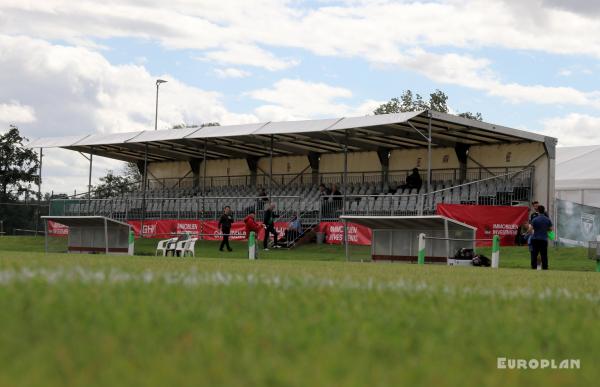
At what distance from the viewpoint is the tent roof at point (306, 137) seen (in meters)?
36.1

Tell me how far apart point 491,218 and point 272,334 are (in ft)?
95.8

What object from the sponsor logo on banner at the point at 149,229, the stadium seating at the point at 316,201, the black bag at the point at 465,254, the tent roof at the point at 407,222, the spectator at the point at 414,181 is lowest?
the black bag at the point at 465,254

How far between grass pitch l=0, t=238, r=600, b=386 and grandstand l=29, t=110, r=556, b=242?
86.9ft

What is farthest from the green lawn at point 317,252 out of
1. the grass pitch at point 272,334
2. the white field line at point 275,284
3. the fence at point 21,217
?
the grass pitch at point 272,334

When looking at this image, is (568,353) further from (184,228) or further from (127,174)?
(127,174)

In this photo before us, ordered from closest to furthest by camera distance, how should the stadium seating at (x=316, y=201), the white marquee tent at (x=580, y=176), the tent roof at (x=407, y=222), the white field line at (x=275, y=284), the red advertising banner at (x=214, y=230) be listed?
1. the white field line at (x=275, y=284)
2. the tent roof at (x=407, y=222)
3. the red advertising banner at (x=214, y=230)
4. the stadium seating at (x=316, y=201)
5. the white marquee tent at (x=580, y=176)

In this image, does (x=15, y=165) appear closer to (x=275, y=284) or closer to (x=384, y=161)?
(x=384, y=161)

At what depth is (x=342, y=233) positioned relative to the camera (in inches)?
1452

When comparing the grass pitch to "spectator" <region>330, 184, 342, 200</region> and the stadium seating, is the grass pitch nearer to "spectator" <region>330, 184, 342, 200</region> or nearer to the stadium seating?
the stadium seating

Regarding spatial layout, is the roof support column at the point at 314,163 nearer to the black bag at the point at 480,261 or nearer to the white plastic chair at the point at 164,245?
the white plastic chair at the point at 164,245

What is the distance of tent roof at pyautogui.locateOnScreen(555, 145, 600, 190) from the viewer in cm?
3788

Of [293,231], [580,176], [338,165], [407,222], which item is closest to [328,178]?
[338,165]

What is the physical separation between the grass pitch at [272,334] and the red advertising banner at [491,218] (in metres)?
24.5

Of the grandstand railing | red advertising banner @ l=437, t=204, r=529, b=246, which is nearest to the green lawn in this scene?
red advertising banner @ l=437, t=204, r=529, b=246
